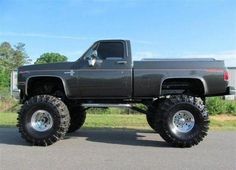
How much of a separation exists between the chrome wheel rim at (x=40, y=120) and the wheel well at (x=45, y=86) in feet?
2.59

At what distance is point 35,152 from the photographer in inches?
376

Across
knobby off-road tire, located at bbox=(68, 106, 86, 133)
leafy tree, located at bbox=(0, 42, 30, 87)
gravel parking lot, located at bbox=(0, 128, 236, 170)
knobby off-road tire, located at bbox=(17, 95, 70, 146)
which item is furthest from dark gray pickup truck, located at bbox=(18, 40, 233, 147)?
leafy tree, located at bbox=(0, 42, 30, 87)

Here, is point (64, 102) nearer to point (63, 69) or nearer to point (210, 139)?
point (63, 69)

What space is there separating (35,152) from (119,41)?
337cm

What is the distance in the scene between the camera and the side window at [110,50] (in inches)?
438

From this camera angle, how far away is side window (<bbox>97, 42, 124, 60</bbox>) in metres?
11.1

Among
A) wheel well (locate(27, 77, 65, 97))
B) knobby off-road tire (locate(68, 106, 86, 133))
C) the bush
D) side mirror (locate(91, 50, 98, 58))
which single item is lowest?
the bush

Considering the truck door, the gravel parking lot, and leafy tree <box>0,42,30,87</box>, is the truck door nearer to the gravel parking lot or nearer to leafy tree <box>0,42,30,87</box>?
the gravel parking lot

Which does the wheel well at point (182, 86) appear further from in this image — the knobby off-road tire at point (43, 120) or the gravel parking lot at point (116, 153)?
the knobby off-road tire at point (43, 120)

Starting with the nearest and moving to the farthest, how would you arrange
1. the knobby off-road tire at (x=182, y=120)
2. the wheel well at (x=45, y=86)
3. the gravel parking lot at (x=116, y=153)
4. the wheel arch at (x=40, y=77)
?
the gravel parking lot at (x=116, y=153) → the knobby off-road tire at (x=182, y=120) → the wheel arch at (x=40, y=77) → the wheel well at (x=45, y=86)

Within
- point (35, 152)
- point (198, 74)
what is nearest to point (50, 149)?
point (35, 152)

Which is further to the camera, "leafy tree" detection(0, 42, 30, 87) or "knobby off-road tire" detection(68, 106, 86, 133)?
"leafy tree" detection(0, 42, 30, 87)

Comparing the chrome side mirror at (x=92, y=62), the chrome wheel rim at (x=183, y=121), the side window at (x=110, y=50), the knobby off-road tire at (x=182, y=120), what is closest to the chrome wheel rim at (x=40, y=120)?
the chrome side mirror at (x=92, y=62)

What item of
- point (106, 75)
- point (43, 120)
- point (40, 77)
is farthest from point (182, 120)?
point (40, 77)
